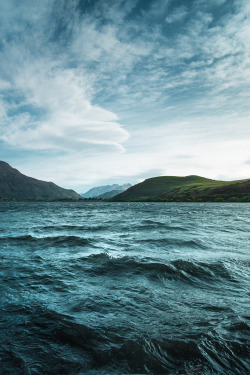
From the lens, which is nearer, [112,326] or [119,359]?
[119,359]

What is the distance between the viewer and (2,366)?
3.89m

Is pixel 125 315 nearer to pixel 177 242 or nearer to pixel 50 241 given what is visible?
pixel 177 242

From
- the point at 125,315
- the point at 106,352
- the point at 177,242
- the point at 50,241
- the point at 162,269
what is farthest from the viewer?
the point at 50,241

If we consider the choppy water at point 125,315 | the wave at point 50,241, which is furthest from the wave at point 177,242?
the wave at point 50,241

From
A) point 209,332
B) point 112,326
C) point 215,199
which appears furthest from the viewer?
point 215,199

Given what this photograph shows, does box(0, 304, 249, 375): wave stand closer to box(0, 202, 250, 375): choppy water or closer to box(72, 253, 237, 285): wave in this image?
box(0, 202, 250, 375): choppy water

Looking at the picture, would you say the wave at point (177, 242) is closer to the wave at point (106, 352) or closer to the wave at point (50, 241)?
the wave at point (50, 241)

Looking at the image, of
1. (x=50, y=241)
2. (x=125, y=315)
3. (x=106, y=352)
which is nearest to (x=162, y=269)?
(x=125, y=315)

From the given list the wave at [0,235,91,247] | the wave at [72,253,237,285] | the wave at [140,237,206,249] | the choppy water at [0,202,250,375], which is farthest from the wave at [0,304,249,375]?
the wave at [0,235,91,247]

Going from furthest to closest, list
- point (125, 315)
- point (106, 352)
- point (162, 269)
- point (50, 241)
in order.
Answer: point (50, 241), point (162, 269), point (125, 315), point (106, 352)

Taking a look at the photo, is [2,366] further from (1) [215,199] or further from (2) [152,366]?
(1) [215,199]

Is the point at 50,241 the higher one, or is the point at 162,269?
Result: the point at 162,269

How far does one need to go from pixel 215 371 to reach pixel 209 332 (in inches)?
42.4

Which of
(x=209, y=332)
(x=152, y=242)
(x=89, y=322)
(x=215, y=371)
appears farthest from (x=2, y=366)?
Result: (x=152, y=242)
